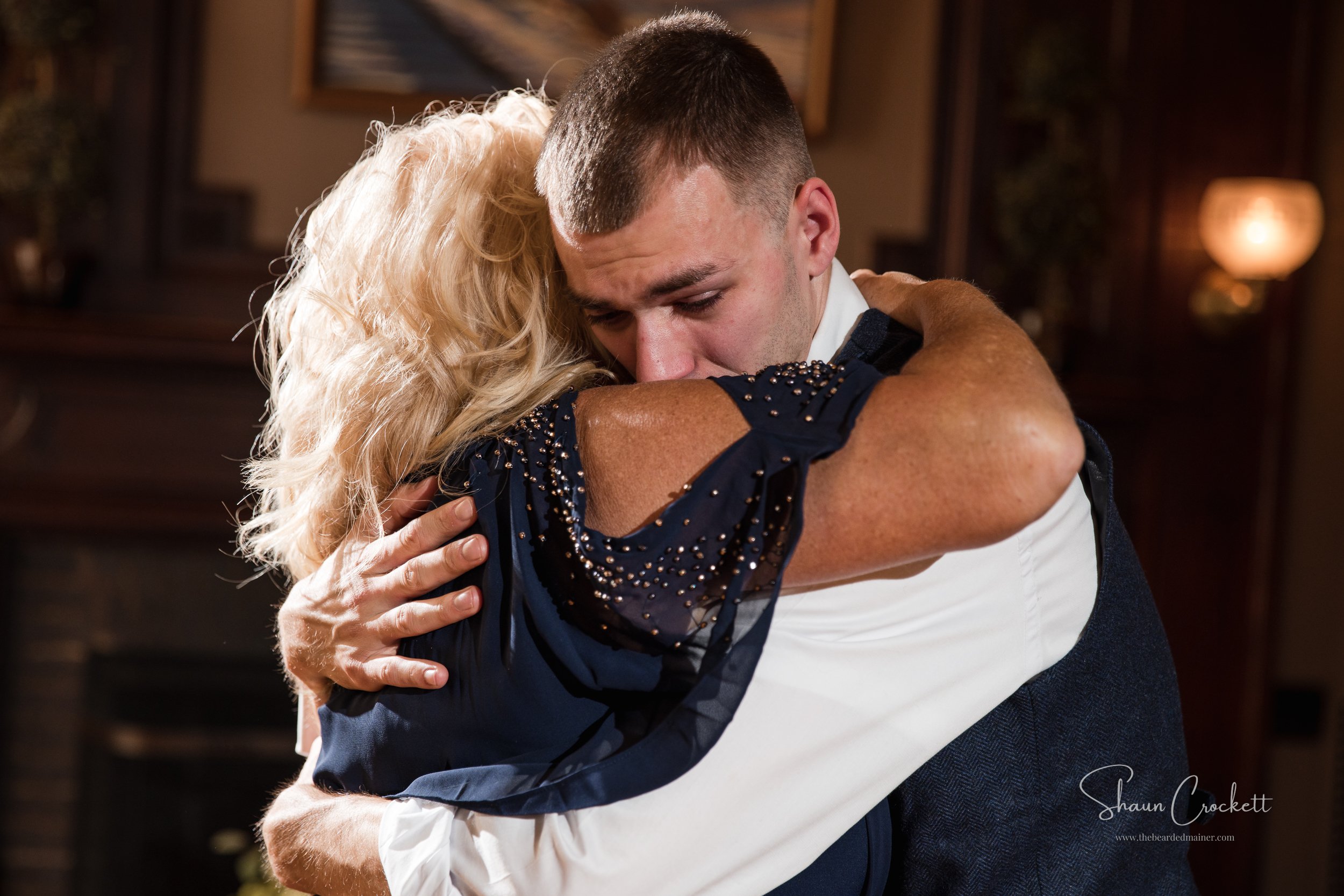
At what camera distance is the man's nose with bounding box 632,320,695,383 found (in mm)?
1124

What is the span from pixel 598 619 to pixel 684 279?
1.21ft

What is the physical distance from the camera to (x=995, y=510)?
0.80 m

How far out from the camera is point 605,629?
883 mm

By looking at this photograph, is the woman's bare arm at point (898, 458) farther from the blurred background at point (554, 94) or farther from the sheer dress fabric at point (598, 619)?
the blurred background at point (554, 94)

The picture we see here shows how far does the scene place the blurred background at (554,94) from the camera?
10.5 feet

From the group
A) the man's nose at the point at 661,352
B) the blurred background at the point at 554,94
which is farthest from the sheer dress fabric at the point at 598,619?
the blurred background at the point at 554,94

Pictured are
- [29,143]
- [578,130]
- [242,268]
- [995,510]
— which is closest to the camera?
[995,510]

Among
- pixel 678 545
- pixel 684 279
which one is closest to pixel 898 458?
pixel 678 545

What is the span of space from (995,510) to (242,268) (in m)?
2.96

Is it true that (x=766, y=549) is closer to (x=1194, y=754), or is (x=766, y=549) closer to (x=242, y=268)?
(x=242, y=268)

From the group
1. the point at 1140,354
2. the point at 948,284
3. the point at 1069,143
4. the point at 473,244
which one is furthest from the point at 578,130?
the point at 1140,354

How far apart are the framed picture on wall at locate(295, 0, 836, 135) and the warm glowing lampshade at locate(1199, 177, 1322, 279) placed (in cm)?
130
